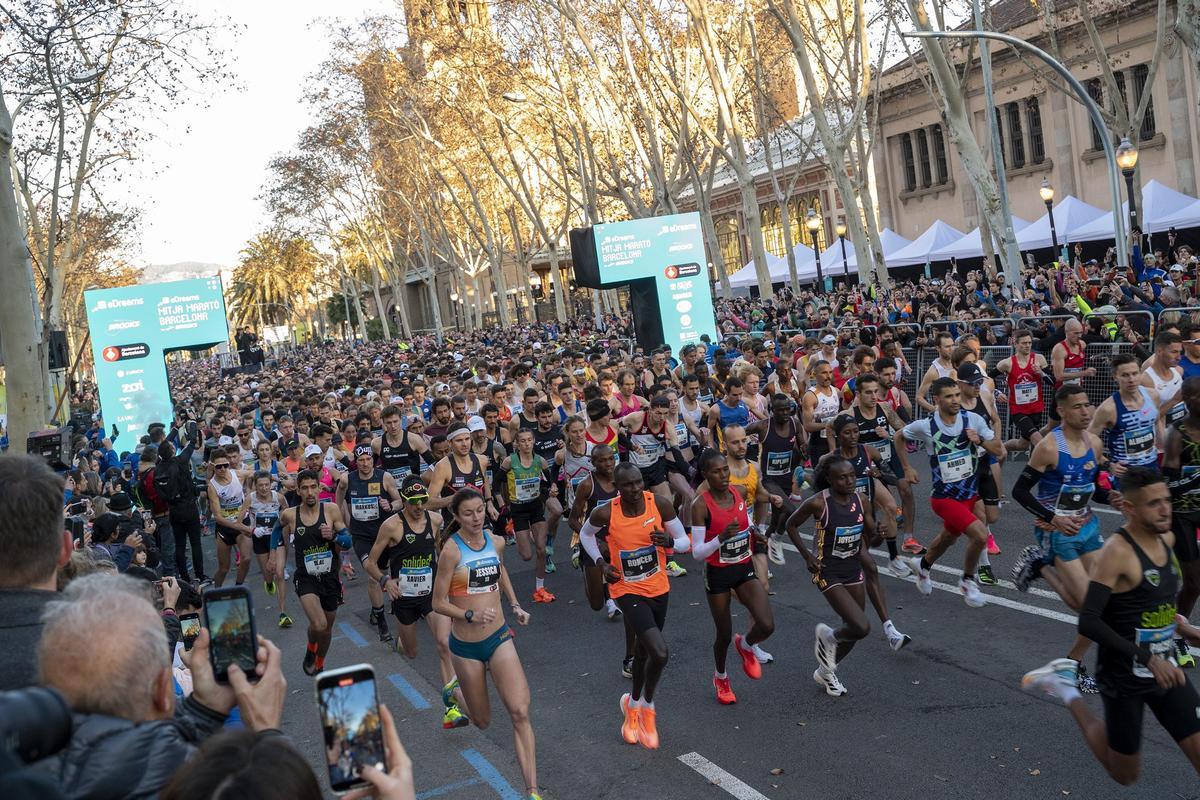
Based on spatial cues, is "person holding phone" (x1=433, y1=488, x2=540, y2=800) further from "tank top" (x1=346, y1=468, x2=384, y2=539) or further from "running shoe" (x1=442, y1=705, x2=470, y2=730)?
"tank top" (x1=346, y1=468, x2=384, y2=539)

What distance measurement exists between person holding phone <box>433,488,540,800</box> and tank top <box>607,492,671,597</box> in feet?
2.42

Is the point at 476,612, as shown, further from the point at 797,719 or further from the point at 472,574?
the point at 797,719

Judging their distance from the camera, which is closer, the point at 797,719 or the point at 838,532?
the point at 797,719

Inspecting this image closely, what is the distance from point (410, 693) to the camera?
31.6 feet

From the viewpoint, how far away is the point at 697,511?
27.5ft

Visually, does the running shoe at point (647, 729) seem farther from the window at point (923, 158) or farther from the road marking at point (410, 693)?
the window at point (923, 158)

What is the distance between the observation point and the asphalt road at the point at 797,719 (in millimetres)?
6613

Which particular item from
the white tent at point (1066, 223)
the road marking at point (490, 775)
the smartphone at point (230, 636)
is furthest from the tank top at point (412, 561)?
the white tent at point (1066, 223)

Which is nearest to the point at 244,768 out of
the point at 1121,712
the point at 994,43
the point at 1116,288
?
the point at 1121,712

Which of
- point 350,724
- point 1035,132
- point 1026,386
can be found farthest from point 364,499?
point 1035,132

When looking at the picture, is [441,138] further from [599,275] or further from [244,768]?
[244,768]

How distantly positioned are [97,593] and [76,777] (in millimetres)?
490

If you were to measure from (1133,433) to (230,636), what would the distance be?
826cm

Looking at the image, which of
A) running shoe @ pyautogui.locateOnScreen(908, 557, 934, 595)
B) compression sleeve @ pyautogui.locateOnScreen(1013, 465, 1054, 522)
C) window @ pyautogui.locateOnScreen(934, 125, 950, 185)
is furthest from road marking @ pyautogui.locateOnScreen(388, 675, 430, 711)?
window @ pyautogui.locateOnScreen(934, 125, 950, 185)
